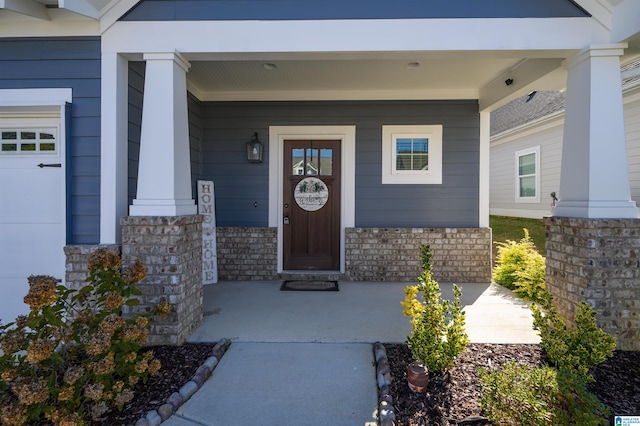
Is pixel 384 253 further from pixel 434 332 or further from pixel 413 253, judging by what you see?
pixel 434 332

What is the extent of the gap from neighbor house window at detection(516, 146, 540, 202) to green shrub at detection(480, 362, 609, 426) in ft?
27.6

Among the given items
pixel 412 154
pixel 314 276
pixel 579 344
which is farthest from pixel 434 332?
pixel 412 154

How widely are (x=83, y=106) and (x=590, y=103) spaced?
4533mm

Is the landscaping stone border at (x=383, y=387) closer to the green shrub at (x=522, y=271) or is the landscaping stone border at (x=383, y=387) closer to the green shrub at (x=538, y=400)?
Result: the green shrub at (x=538, y=400)

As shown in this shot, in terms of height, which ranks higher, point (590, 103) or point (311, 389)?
point (590, 103)

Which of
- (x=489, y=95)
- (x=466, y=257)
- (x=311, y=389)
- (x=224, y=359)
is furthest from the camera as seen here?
(x=466, y=257)

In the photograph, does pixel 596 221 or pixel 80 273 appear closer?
pixel 596 221

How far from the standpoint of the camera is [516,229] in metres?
9.01

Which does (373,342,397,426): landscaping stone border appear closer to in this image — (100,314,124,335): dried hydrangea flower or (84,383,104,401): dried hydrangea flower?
(84,383,104,401): dried hydrangea flower

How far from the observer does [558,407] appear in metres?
1.80

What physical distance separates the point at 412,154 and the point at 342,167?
3.58 feet

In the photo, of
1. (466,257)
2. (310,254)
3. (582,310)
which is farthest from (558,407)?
(310,254)

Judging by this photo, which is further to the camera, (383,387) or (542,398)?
(383,387)

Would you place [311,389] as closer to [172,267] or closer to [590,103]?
[172,267]
